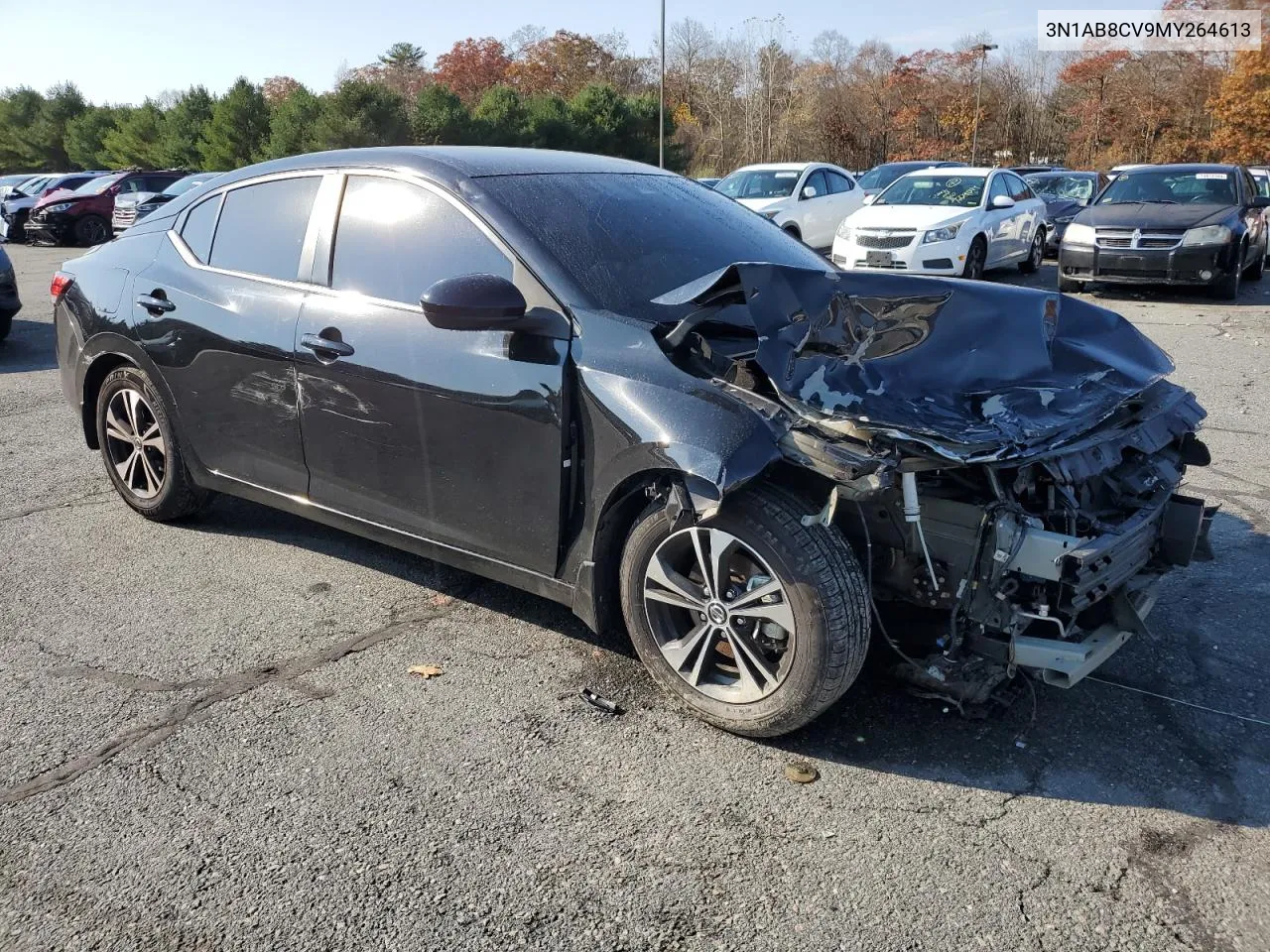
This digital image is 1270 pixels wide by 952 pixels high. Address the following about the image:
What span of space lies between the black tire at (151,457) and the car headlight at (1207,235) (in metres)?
11.6

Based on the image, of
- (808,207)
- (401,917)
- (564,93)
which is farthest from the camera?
(564,93)

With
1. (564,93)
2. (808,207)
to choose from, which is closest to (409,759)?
(808,207)

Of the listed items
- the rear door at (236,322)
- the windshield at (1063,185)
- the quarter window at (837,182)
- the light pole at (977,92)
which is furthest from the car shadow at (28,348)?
the light pole at (977,92)

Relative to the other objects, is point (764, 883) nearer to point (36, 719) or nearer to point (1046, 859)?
point (1046, 859)

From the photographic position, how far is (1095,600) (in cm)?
312

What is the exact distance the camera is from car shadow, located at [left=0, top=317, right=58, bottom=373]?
9.88m

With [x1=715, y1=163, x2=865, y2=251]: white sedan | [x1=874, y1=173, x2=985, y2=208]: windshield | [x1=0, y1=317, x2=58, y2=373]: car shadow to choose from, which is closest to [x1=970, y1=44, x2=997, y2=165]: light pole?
[x1=715, y1=163, x2=865, y2=251]: white sedan

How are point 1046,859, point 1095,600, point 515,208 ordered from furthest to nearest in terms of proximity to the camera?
point 515,208
point 1095,600
point 1046,859

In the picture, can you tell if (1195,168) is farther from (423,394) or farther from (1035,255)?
(423,394)

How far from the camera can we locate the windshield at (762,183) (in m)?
17.5

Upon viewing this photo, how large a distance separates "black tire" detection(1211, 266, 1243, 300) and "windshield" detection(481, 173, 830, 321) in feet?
34.1

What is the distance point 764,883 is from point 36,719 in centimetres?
241

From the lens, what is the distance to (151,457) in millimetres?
4992

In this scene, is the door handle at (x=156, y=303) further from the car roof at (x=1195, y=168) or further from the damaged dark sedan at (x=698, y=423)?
the car roof at (x=1195, y=168)
